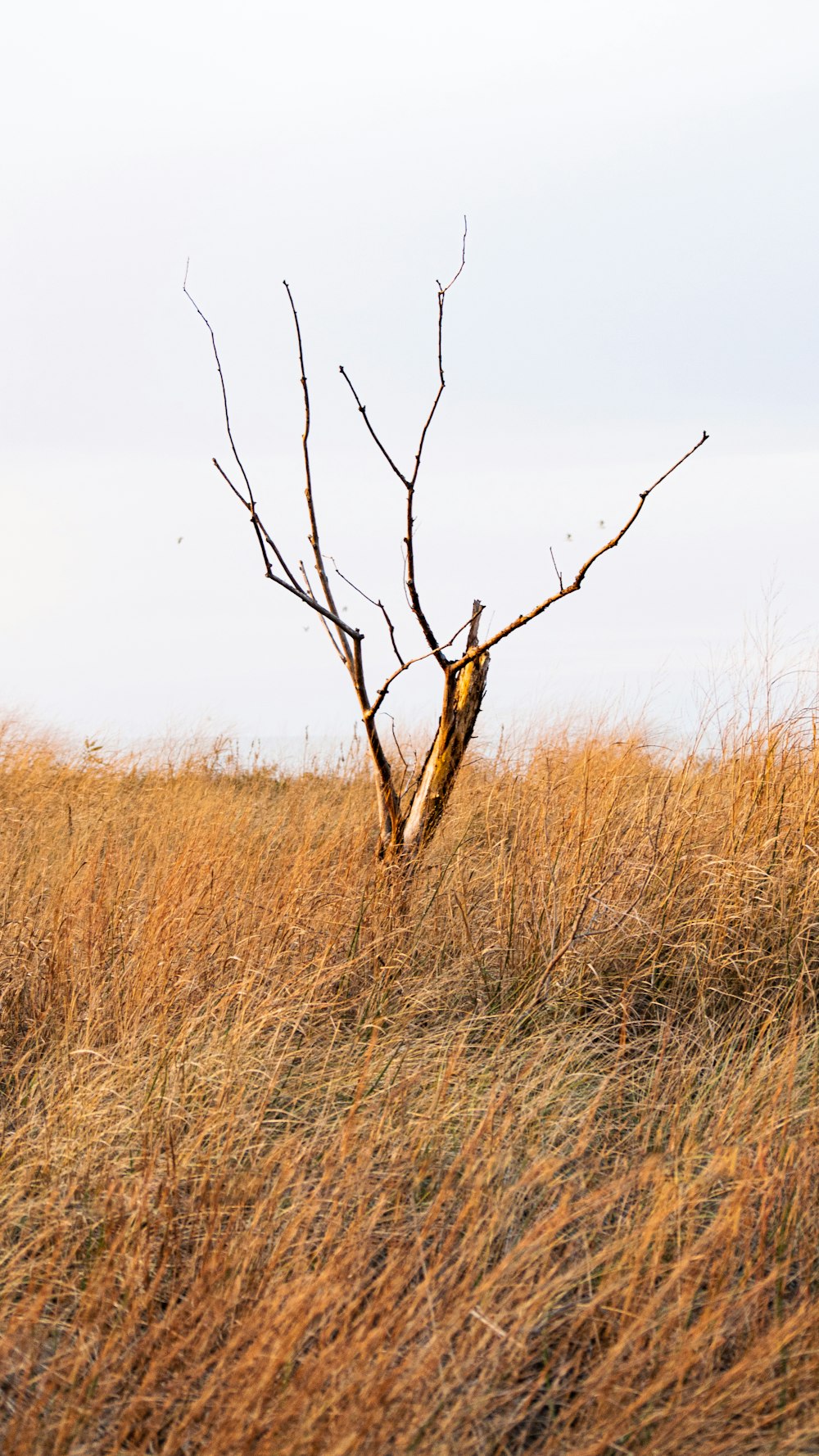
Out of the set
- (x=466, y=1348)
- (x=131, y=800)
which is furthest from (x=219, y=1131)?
(x=131, y=800)

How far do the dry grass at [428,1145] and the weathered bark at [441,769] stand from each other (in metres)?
0.16

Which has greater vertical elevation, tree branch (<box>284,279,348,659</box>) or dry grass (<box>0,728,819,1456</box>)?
tree branch (<box>284,279,348,659</box>)

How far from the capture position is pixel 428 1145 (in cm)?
218

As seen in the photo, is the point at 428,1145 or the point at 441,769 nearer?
the point at 428,1145

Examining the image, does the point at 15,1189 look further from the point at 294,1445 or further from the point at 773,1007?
the point at 773,1007

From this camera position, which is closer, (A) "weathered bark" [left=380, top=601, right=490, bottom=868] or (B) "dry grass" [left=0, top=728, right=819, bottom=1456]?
(B) "dry grass" [left=0, top=728, right=819, bottom=1456]

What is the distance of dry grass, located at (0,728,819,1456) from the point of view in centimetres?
158

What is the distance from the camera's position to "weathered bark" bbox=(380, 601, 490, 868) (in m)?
3.60

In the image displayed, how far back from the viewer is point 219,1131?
221 centimetres

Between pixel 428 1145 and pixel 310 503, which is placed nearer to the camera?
pixel 428 1145

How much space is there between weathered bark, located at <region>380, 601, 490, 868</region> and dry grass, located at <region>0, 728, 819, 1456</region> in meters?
0.16

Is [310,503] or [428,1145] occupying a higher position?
[310,503]

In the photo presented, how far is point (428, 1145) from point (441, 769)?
1620 millimetres

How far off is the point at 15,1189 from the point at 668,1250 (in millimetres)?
1305
